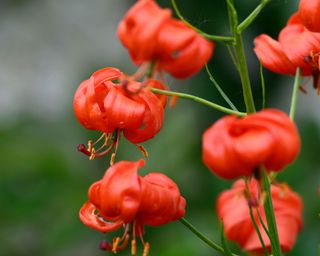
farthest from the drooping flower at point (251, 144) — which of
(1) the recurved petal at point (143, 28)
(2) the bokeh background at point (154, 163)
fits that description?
(2) the bokeh background at point (154, 163)

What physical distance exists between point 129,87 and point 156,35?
326 millimetres

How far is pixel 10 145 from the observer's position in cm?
388

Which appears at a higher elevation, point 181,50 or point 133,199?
point 181,50

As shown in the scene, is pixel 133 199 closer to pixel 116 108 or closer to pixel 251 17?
pixel 116 108

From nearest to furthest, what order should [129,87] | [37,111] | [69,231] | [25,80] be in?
1. [129,87]
2. [69,231]
3. [37,111]
4. [25,80]

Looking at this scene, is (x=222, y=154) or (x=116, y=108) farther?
(x=116, y=108)

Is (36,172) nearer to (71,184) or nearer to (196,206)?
(71,184)

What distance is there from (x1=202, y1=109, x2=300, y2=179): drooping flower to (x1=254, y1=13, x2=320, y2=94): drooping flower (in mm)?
477

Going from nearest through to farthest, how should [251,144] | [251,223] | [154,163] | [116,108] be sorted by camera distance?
[251,144] < [116,108] < [251,223] < [154,163]

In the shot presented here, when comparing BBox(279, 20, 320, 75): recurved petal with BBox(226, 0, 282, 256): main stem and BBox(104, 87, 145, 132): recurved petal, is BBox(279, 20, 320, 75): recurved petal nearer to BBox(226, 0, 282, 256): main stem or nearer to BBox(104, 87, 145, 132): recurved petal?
BBox(226, 0, 282, 256): main stem

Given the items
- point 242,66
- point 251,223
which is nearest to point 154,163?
point 251,223

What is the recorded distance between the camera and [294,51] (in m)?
2.29

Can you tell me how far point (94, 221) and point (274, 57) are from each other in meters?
0.61

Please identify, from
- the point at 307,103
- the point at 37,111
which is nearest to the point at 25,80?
the point at 37,111
